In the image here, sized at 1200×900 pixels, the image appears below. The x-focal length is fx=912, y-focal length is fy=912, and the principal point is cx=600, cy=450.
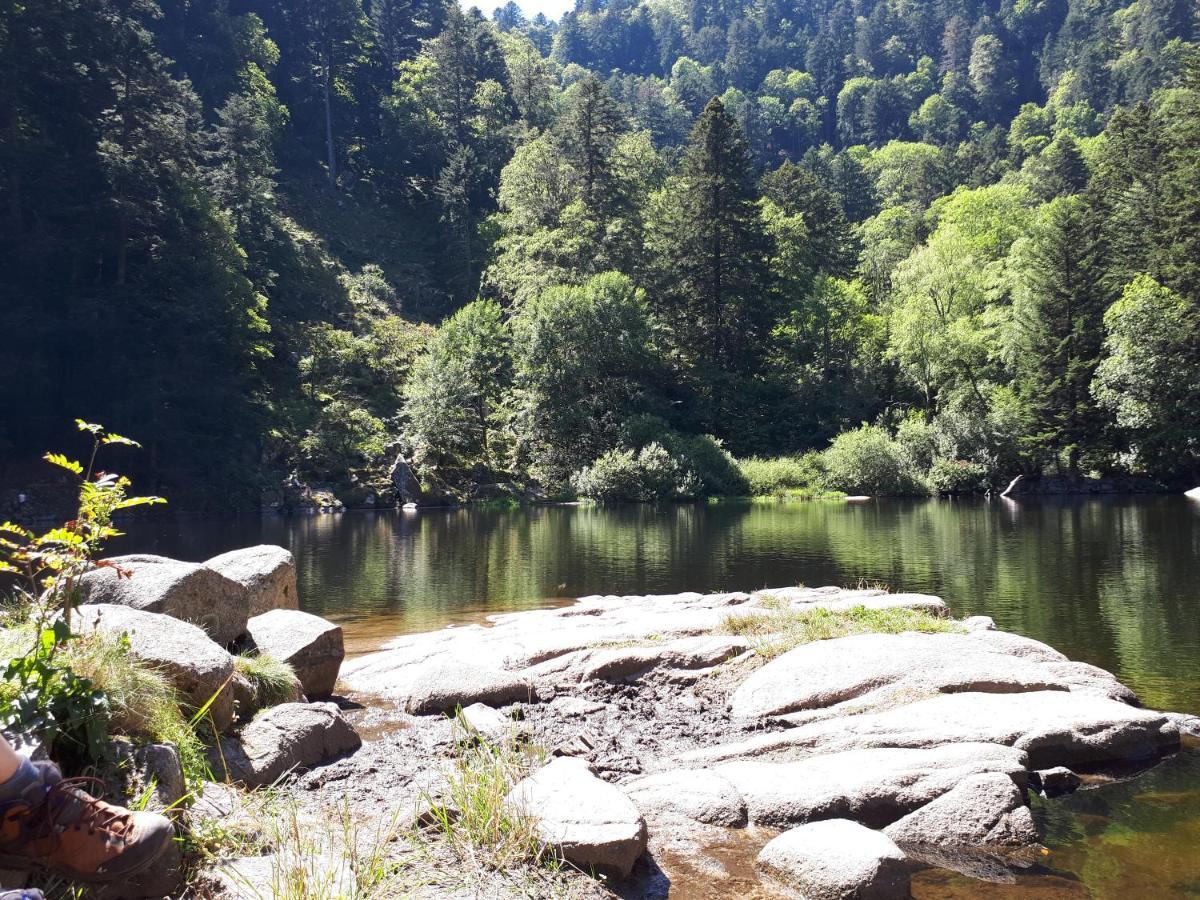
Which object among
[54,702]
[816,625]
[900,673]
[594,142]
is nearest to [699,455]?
[594,142]

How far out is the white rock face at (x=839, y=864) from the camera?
6281 mm

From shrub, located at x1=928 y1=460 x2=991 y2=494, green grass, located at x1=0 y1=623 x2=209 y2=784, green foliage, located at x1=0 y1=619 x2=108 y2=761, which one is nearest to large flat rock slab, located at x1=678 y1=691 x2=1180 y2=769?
green grass, located at x1=0 y1=623 x2=209 y2=784

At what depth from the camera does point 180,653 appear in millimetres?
7438

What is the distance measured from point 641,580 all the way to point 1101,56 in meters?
142

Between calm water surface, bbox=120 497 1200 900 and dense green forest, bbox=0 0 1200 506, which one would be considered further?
dense green forest, bbox=0 0 1200 506

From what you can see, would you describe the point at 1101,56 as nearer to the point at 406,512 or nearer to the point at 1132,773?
the point at 406,512

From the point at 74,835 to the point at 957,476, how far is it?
55808mm

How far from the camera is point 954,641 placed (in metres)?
11.3

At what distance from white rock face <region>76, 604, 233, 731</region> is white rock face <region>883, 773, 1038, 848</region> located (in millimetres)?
5676

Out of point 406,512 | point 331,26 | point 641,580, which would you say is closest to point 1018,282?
point 406,512

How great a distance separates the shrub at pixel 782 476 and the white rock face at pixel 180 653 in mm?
51417

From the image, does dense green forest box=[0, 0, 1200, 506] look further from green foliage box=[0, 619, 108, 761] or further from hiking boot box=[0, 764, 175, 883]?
hiking boot box=[0, 764, 175, 883]

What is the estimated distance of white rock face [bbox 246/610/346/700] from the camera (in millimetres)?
11125

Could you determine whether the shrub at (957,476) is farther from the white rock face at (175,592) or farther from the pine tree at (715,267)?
the white rock face at (175,592)
